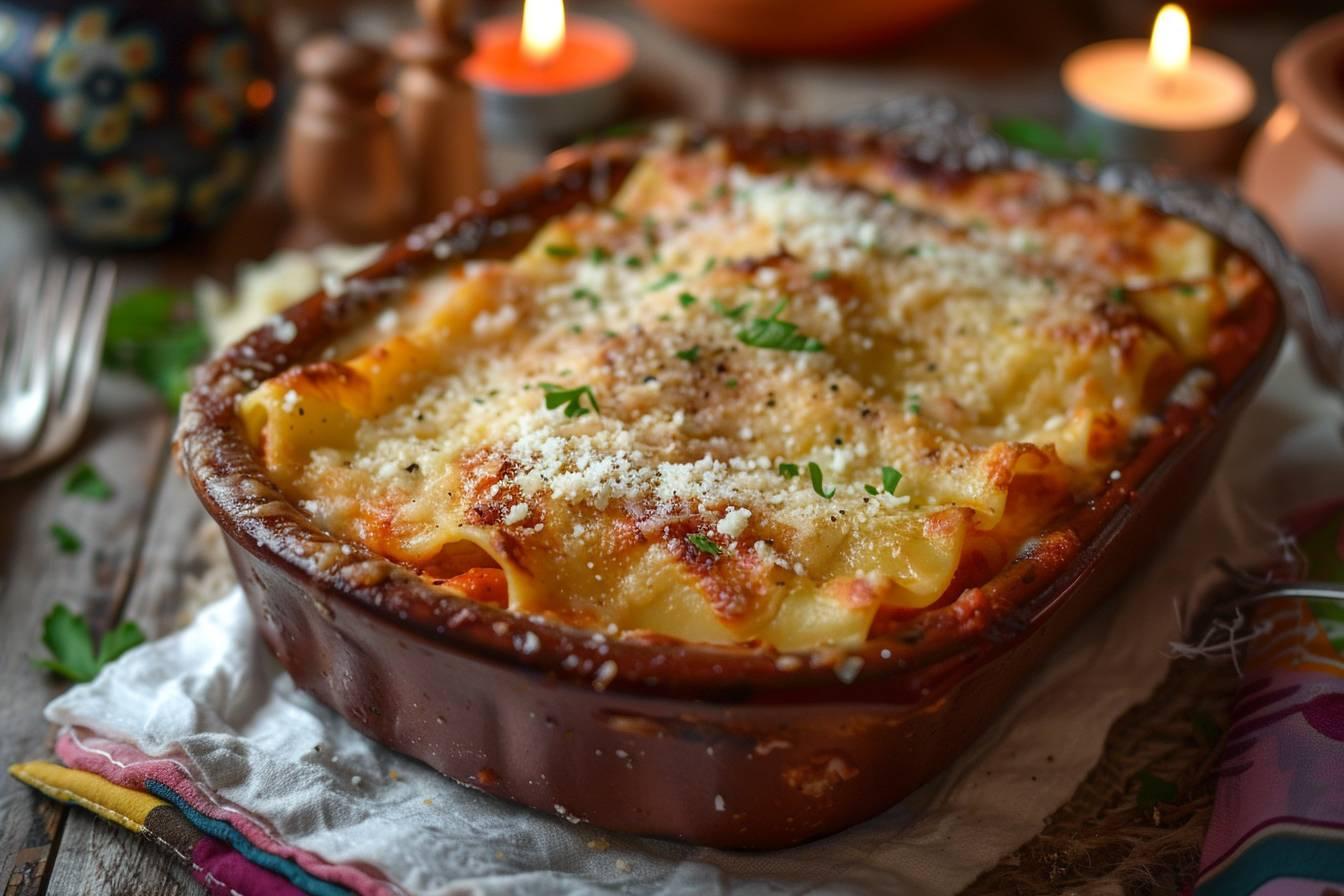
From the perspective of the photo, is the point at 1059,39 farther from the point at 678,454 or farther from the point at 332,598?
the point at 332,598

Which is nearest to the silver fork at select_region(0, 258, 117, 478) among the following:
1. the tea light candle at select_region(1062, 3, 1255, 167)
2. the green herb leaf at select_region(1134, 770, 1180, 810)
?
the green herb leaf at select_region(1134, 770, 1180, 810)

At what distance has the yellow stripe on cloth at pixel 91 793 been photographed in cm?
155

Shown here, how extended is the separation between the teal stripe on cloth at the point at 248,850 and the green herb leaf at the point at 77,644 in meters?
0.33

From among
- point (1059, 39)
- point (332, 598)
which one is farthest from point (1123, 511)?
point (1059, 39)

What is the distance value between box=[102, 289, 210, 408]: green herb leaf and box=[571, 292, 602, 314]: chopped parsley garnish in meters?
0.83

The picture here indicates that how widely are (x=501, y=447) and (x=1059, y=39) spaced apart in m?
2.90

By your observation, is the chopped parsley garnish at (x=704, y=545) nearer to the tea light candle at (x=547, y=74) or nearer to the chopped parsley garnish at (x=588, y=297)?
the chopped parsley garnish at (x=588, y=297)

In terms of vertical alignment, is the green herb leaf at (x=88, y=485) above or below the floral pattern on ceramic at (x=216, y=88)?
below

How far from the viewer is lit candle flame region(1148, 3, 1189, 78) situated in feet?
10.4

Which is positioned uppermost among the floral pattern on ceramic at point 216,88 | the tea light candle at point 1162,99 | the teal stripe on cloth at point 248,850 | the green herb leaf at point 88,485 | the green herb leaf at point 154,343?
the floral pattern on ceramic at point 216,88

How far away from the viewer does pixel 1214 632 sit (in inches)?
74.4

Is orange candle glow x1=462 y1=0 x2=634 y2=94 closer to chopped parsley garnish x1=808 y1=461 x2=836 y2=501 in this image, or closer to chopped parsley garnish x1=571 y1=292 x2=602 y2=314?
chopped parsley garnish x1=571 y1=292 x2=602 y2=314

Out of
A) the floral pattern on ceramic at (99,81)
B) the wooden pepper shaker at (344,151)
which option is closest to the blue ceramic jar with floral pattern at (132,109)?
the floral pattern on ceramic at (99,81)

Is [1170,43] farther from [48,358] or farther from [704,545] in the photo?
[48,358]
